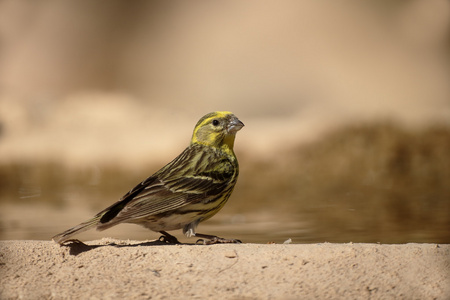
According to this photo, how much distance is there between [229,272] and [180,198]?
747mm

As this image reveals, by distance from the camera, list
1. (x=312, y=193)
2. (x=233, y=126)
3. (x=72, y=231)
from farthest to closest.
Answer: (x=312, y=193) → (x=233, y=126) → (x=72, y=231)

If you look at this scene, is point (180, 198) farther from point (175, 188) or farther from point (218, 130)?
point (218, 130)

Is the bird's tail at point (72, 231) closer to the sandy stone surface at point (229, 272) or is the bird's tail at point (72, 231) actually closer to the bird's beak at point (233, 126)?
the sandy stone surface at point (229, 272)

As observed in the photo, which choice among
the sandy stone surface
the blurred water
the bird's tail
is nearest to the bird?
the bird's tail

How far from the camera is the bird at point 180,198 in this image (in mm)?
3885

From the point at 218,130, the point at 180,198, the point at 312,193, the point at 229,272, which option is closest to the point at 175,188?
the point at 180,198

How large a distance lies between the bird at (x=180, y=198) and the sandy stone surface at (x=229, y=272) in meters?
0.20

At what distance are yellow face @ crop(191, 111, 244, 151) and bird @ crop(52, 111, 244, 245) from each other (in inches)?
2.2

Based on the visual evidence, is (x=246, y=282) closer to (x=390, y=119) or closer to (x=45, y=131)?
(x=390, y=119)

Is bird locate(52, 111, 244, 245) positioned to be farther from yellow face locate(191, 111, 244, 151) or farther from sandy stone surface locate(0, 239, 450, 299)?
sandy stone surface locate(0, 239, 450, 299)

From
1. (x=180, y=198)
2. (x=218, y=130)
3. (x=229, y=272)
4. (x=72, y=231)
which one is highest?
(x=218, y=130)

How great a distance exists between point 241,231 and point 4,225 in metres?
2.59

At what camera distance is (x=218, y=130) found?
178 inches

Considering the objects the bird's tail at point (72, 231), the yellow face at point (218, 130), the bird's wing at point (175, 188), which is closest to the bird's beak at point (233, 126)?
the yellow face at point (218, 130)
